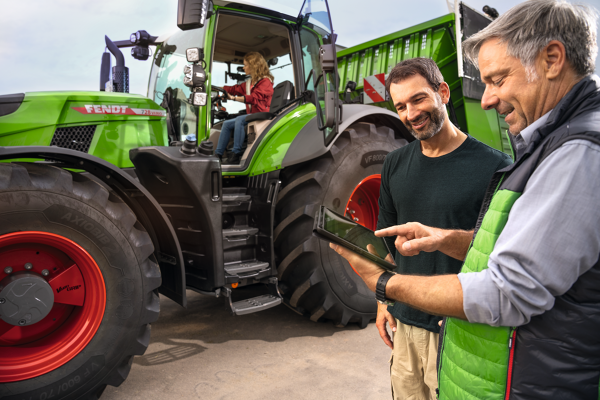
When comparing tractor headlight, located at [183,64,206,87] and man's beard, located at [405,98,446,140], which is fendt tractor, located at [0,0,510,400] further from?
man's beard, located at [405,98,446,140]

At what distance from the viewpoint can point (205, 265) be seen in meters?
2.66

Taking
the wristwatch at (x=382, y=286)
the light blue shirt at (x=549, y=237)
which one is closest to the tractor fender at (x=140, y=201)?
the wristwatch at (x=382, y=286)

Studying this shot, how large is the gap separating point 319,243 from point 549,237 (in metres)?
2.29

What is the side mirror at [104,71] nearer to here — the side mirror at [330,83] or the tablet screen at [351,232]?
the side mirror at [330,83]

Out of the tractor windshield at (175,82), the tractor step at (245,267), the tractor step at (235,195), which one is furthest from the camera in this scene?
the tractor windshield at (175,82)

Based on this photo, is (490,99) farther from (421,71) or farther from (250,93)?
(250,93)

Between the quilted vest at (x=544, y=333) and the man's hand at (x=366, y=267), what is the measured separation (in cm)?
21

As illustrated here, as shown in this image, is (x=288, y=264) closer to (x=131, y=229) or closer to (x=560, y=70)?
(x=131, y=229)

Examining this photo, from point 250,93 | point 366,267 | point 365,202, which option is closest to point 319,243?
point 365,202

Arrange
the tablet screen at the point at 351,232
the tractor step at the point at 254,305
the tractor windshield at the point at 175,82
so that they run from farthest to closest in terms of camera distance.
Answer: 1. the tractor windshield at the point at 175,82
2. the tractor step at the point at 254,305
3. the tablet screen at the point at 351,232

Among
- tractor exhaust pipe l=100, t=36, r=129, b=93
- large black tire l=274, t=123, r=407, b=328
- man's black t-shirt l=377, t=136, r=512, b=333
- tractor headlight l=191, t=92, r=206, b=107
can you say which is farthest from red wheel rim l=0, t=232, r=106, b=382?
tractor exhaust pipe l=100, t=36, r=129, b=93

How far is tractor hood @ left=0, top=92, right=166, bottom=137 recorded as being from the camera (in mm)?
2348

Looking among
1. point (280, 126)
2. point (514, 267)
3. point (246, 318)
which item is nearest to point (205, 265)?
point (246, 318)

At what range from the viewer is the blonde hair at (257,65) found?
3.39 m
